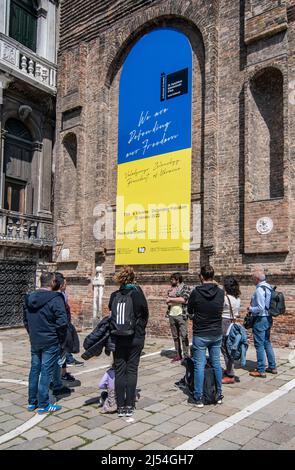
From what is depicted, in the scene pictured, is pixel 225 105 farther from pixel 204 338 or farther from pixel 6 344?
pixel 6 344

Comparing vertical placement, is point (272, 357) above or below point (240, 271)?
below

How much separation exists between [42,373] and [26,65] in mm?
13181

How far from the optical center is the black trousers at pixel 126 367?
5.17 m

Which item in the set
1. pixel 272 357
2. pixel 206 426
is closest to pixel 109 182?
pixel 272 357

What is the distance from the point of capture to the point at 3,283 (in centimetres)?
1444

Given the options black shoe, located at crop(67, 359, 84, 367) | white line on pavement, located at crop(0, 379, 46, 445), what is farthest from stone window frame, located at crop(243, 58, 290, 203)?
white line on pavement, located at crop(0, 379, 46, 445)

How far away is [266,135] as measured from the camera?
11.4 m

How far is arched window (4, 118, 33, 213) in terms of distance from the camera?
15.7m

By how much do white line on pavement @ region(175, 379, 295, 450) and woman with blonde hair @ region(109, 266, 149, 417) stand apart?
104 cm

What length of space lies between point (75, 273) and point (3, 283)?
7.92ft

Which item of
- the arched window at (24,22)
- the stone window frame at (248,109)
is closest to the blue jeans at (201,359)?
the stone window frame at (248,109)

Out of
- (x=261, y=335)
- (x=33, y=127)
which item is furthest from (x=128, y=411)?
(x=33, y=127)

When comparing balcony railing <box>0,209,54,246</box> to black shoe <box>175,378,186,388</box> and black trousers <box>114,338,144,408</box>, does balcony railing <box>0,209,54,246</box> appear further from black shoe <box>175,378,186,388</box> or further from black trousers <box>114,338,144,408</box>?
black trousers <box>114,338,144,408</box>

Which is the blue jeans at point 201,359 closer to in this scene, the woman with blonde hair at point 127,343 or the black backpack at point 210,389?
the black backpack at point 210,389
